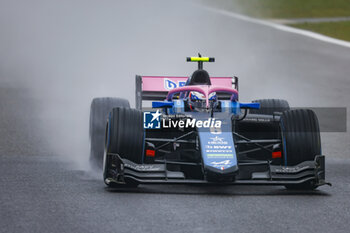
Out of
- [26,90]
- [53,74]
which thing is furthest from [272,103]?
[53,74]

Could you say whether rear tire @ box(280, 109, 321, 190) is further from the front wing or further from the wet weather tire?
the wet weather tire

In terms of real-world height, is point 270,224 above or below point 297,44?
below

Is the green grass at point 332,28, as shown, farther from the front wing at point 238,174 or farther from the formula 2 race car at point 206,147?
the front wing at point 238,174

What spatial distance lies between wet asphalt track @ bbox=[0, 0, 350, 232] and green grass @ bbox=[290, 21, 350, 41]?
3.87ft

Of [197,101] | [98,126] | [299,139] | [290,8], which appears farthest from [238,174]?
[290,8]

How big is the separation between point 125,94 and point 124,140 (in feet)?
30.8

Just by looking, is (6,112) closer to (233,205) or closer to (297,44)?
(233,205)

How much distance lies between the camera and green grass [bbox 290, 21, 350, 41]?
27905 millimetres

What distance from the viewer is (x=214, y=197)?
8.34 m

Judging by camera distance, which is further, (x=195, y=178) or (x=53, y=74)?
(x=53, y=74)

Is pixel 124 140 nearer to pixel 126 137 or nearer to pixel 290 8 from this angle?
pixel 126 137

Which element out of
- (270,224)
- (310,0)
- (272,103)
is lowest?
(270,224)

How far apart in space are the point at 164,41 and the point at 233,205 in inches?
705

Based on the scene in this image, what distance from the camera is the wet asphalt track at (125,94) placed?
285 inches
